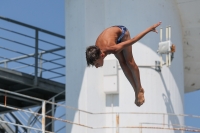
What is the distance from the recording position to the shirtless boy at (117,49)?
9805 mm

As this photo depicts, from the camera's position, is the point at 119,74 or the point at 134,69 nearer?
the point at 134,69

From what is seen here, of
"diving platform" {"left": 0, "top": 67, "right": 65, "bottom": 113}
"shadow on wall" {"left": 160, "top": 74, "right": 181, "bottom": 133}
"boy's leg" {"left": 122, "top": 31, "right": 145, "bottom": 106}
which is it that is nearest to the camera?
"boy's leg" {"left": 122, "top": 31, "right": 145, "bottom": 106}

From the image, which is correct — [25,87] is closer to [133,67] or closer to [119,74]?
[119,74]

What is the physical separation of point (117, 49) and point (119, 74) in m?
6.23

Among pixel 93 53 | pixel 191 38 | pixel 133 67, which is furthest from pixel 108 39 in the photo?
pixel 191 38

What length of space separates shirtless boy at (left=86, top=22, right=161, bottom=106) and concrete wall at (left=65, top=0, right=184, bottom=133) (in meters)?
4.99

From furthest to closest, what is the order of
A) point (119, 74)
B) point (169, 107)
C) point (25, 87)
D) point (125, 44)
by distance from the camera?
point (25, 87)
point (169, 107)
point (119, 74)
point (125, 44)

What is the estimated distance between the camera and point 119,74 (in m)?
16.1

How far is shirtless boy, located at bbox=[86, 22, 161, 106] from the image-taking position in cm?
980

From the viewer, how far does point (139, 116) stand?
52.4ft

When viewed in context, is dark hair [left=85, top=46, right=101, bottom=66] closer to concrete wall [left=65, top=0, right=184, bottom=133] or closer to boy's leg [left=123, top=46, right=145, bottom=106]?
boy's leg [left=123, top=46, right=145, bottom=106]

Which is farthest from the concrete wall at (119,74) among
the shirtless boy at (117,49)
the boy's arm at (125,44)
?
the boy's arm at (125,44)

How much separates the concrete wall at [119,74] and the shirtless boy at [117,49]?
499 cm

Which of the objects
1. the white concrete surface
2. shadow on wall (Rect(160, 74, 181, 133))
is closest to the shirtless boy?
shadow on wall (Rect(160, 74, 181, 133))
